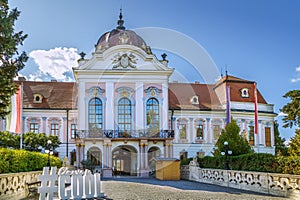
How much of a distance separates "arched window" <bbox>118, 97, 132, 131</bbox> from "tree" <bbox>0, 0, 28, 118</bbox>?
61.5ft

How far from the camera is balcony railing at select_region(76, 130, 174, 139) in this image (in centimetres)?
3359

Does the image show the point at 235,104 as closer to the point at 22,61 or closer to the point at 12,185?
the point at 22,61

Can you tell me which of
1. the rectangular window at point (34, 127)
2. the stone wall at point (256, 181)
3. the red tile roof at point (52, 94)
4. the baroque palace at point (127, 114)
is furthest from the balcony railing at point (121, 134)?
the stone wall at point (256, 181)

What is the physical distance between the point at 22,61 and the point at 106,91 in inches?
730

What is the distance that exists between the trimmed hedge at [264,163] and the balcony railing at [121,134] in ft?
38.1

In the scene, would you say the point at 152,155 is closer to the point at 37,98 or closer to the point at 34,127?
the point at 34,127

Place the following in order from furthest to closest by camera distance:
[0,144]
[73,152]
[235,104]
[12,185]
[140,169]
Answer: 1. [235,104]
2. [73,152]
3. [140,169]
4. [0,144]
5. [12,185]

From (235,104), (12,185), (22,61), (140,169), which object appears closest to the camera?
(12,185)

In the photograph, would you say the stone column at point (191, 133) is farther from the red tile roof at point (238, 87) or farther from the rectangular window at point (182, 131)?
the red tile roof at point (238, 87)

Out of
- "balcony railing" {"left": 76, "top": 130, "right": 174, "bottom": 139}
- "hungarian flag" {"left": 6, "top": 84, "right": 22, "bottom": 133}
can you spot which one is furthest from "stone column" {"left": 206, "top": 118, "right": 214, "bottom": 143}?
"hungarian flag" {"left": 6, "top": 84, "right": 22, "bottom": 133}

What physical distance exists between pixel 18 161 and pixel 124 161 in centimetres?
2391

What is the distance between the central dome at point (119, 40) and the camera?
35.3m

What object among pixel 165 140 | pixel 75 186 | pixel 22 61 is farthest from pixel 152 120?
pixel 75 186

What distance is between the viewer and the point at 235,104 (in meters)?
39.4
